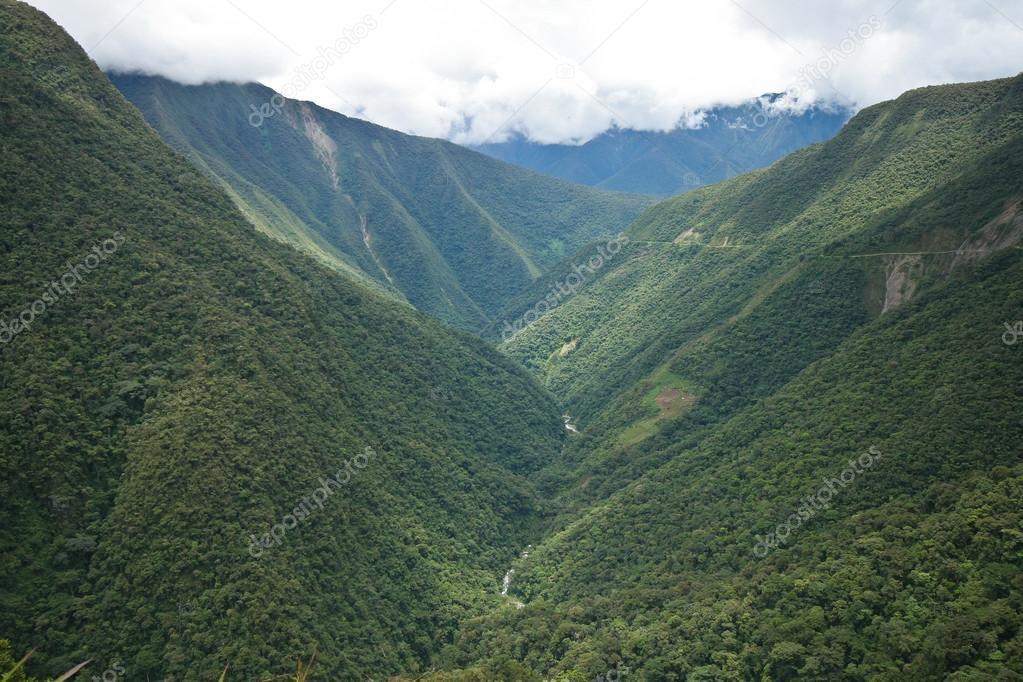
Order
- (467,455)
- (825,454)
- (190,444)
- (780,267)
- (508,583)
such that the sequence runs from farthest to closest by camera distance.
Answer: (780,267)
(467,455)
(508,583)
(825,454)
(190,444)

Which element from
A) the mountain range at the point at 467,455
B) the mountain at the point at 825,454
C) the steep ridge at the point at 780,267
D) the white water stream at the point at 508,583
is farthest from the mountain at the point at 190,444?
the steep ridge at the point at 780,267

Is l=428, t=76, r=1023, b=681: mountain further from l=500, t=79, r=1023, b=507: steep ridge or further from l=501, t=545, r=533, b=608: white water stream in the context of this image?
l=501, t=545, r=533, b=608: white water stream

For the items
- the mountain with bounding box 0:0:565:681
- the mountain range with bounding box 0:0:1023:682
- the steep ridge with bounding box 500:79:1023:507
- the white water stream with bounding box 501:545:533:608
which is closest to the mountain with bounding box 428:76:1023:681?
the mountain range with bounding box 0:0:1023:682

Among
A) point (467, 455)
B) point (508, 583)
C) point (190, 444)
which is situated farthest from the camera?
point (467, 455)

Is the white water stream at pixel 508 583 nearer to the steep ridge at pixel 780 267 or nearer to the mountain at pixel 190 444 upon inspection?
the mountain at pixel 190 444

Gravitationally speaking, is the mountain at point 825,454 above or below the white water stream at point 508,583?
above

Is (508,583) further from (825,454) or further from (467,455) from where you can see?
(825,454)

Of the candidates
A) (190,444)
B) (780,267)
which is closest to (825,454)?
(780,267)
